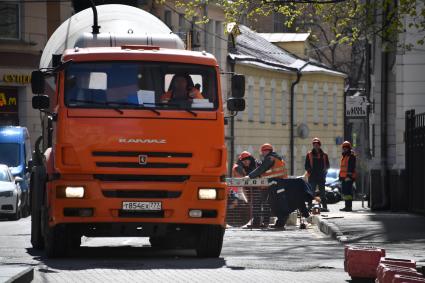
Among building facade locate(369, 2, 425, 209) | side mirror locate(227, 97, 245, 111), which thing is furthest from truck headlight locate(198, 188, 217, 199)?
building facade locate(369, 2, 425, 209)

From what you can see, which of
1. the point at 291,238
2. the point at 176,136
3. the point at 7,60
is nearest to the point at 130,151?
the point at 176,136

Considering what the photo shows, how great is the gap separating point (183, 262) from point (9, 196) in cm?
1744

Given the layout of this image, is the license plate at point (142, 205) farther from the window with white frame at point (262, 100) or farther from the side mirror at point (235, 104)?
the window with white frame at point (262, 100)

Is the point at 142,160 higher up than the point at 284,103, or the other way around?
the point at 284,103

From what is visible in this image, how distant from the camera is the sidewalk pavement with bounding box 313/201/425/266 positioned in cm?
2123

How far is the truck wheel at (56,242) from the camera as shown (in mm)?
18438

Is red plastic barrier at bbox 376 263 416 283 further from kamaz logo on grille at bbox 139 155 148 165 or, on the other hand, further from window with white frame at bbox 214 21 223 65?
window with white frame at bbox 214 21 223 65

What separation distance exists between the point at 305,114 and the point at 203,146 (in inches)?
2248

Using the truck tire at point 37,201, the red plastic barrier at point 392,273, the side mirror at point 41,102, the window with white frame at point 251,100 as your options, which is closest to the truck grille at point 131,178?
the side mirror at point 41,102

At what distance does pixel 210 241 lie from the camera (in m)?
18.8

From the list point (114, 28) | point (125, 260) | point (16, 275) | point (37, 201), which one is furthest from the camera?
point (114, 28)

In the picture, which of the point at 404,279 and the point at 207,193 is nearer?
the point at 404,279

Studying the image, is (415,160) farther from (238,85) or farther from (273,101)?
(273,101)

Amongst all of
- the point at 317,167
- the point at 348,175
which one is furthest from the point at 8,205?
the point at 348,175
